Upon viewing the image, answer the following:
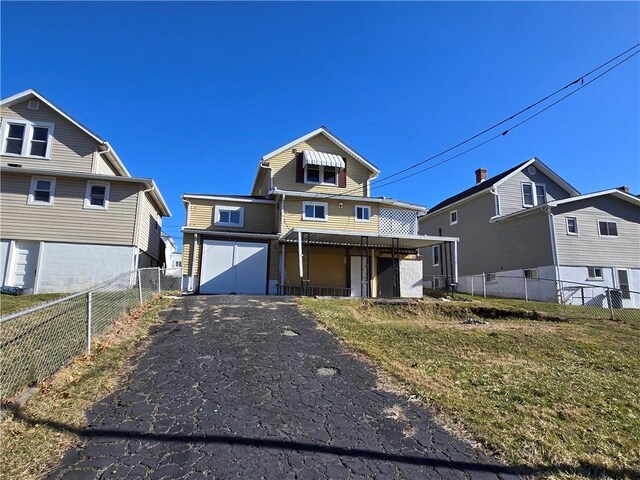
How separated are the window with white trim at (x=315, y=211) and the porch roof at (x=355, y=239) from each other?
1.38m

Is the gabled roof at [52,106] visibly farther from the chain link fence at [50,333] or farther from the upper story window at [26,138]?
the chain link fence at [50,333]

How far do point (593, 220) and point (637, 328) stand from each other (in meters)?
11.5

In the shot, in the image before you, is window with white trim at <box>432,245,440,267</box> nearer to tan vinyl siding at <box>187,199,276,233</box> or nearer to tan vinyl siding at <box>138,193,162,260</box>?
tan vinyl siding at <box>187,199,276,233</box>

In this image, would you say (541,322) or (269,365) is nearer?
(269,365)

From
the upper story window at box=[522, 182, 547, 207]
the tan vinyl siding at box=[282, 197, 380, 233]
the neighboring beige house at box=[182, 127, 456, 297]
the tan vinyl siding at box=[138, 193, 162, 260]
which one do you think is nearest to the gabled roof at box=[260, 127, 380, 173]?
the neighboring beige house at box=[182, 127, 456, 297]

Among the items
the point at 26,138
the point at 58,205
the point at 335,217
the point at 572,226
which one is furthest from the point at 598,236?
the point at 26,138

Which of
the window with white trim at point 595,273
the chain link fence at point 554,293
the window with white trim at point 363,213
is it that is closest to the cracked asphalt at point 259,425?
the chain link fence at point 554,293

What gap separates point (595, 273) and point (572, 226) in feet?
9.05

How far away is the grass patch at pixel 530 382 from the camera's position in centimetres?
372

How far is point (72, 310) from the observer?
7.27 m

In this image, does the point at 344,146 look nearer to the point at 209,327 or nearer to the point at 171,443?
the point at 209,327

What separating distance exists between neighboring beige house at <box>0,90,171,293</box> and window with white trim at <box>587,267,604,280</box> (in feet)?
71.7

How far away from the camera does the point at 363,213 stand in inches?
800

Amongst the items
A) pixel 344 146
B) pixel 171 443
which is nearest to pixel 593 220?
pixel 344 146
